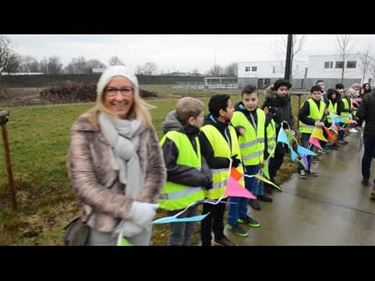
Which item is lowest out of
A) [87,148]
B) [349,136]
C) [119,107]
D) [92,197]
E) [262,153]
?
[349,136]

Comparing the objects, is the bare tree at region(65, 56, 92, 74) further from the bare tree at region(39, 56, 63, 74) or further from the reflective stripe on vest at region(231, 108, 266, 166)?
the reflective stripe on vest at region(231, 108, 266, 166)

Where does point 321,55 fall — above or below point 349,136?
above

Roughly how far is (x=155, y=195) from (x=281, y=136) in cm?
364

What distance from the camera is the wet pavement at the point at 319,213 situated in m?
3.92

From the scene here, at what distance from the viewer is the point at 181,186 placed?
3.00 m

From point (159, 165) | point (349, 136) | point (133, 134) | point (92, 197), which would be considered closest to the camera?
point (92, 197)

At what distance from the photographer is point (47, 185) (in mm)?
5449

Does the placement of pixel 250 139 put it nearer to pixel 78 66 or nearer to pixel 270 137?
Result: pixel 270 137

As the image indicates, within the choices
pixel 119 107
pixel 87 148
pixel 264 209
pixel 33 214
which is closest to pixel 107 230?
pixel 87 148

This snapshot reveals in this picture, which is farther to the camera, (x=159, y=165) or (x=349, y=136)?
(x=349, y=136)

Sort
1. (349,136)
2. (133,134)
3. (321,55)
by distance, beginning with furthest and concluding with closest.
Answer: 1. (321,55)
2. (349,136)
3. (133,134)

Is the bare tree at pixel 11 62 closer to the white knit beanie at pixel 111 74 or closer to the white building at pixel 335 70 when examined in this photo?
the white knit beanie at pixel 111 74

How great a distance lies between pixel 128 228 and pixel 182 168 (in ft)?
3.10

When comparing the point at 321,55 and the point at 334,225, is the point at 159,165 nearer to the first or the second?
the point at 334,225
